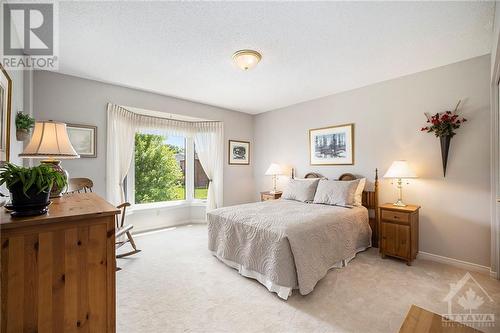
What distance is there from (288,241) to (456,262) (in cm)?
240

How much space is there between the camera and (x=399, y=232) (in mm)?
2914

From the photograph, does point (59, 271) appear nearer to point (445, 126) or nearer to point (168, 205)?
point (168, 205)

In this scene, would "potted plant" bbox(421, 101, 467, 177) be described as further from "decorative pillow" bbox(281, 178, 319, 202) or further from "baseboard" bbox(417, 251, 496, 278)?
"decorative pillow" bbox(281, 178, 319, 202)

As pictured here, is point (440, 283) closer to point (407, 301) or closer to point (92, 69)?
point (407, 301)

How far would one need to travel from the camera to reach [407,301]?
2.10 m

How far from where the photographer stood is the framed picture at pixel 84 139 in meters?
3.29

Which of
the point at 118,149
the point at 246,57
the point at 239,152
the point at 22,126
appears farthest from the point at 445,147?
the point at 22,126

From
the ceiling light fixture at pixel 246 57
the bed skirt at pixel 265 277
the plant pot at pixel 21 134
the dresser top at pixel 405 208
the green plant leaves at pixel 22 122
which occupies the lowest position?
the bed skirt at pixel 265 277

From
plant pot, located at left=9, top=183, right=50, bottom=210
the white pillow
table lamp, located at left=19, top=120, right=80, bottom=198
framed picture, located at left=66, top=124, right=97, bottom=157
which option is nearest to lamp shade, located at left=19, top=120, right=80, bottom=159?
table lamp, located at left=19, top=120, right=80, bottom=198

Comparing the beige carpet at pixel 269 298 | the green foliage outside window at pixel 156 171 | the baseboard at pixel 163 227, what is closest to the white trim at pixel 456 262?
the beige carpet at pixel 269 298

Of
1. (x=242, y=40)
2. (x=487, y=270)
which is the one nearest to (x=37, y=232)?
(x=242, y=40)

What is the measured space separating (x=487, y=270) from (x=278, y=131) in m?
3.84

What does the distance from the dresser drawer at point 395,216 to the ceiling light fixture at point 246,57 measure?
261cm

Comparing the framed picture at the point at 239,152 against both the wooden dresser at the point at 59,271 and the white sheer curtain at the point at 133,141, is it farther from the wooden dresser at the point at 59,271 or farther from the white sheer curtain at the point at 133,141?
the wooden dresser at the point at 59,271
